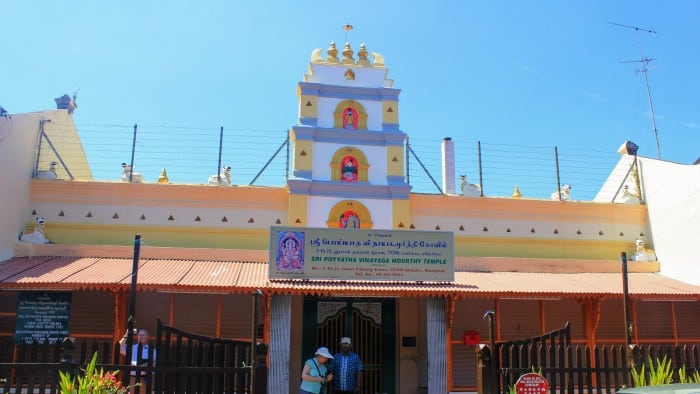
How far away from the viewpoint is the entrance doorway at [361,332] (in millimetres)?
13250

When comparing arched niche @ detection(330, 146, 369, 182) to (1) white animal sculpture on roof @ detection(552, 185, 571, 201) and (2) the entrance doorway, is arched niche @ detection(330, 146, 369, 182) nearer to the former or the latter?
(2) the entrance doorway

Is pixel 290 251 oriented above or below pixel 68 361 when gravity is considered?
above

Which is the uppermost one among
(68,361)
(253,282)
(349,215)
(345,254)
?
(349,215)

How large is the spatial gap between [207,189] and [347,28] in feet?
17.7

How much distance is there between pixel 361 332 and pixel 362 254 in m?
2.15

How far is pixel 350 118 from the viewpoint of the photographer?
15.0 metres

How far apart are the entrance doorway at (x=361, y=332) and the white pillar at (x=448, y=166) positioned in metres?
3.63

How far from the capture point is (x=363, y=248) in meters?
12.2

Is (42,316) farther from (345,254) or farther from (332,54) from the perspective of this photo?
(332,54)

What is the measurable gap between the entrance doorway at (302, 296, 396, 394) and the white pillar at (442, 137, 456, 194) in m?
3.63

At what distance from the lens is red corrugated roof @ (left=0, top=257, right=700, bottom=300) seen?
11141 mm

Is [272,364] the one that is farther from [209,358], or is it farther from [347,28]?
[347,28]

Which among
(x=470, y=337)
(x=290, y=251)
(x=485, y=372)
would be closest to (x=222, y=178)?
(x=290, y=251)

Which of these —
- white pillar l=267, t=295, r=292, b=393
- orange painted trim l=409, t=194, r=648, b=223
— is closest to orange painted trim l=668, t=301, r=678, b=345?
orange painted trim l=409, t=194, r=648, b=223
